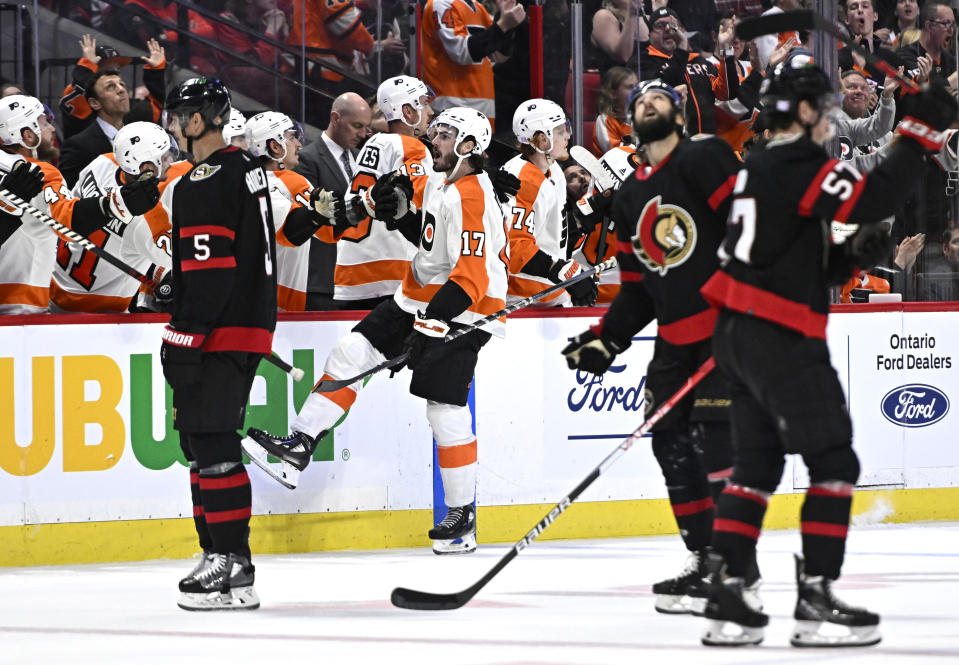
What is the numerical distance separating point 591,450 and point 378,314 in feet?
3.58

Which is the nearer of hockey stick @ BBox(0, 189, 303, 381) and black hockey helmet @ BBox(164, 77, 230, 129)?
black hockey helmet @ BBox(164, 77, 230, 129)

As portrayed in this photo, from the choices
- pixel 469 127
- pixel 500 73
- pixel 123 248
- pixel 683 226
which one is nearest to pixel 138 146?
pixel 123 248

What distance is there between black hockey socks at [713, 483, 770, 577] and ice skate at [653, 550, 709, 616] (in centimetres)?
63

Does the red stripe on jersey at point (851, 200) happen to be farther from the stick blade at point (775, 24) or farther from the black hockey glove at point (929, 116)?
the stick blade at point (775, 24)

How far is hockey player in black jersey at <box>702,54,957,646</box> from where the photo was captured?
366 cm

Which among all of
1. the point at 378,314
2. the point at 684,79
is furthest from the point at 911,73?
the point at 378,314

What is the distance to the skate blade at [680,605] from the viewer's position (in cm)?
443

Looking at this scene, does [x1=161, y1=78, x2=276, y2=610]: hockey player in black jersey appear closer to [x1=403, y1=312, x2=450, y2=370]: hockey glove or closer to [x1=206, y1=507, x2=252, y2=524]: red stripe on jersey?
[x1=206, y1=507, x2=252, y2=524]: red stripe on jersey

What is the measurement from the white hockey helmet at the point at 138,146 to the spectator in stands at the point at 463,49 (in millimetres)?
1908

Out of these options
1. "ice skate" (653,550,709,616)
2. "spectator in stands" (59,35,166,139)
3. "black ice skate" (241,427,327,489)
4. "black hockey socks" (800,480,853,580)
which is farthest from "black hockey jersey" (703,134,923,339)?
"spectator in stands" (59,35,166,139)

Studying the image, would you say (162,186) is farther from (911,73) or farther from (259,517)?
(911,73)

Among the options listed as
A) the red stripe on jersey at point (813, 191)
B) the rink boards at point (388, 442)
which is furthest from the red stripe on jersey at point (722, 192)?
the rink boards at point (388, 442)

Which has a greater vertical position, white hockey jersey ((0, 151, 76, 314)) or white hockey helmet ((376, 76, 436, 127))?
white hockey helmet ((376, 76, 436, 127))

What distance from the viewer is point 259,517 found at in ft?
20.3
